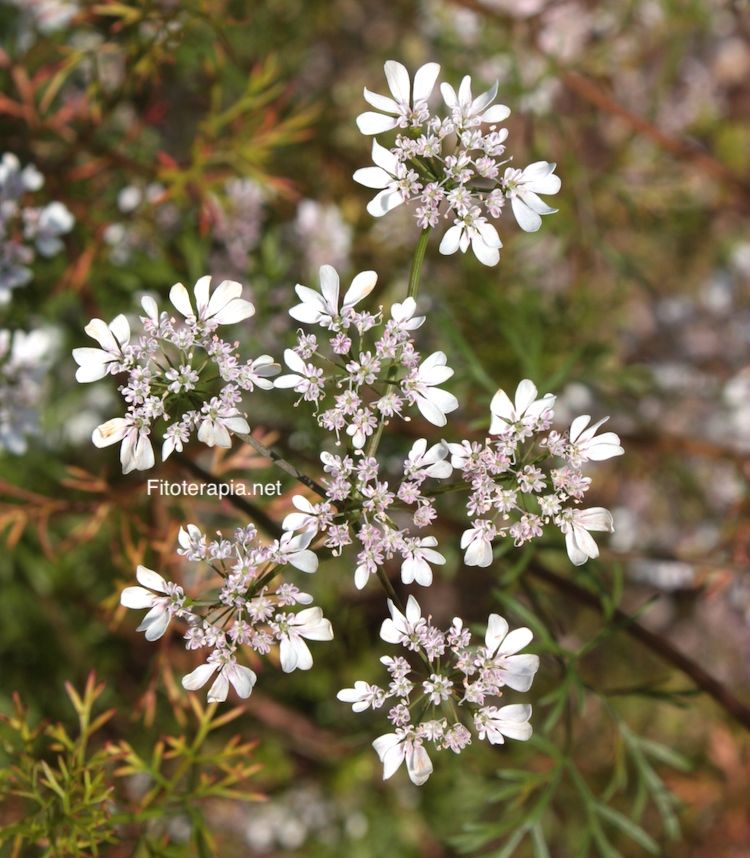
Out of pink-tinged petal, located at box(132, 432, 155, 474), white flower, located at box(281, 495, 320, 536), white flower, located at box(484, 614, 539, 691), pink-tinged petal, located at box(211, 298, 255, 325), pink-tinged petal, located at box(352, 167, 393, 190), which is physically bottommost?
white flower, located at box(484, 614, 539, 691)

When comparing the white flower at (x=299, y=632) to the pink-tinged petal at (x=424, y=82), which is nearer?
the white flower at (x=299, y=632)

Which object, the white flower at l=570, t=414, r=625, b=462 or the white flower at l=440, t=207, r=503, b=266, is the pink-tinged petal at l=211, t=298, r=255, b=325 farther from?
the white flower at l=570, t=414, r=625, b=462

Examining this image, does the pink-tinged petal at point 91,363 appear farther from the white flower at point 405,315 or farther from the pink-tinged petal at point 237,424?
the white flower at point 405,315

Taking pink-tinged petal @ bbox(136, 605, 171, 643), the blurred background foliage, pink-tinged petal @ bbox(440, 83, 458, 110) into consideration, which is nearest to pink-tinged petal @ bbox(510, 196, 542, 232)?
pink-tinged petal @ bbox(440, 83, 458, 110)

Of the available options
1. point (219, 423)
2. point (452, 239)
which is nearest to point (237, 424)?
point (219, 423)

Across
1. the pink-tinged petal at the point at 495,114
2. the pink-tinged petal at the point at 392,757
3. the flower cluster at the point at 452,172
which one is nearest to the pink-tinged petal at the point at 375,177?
the flower cluster at the point at 452,172

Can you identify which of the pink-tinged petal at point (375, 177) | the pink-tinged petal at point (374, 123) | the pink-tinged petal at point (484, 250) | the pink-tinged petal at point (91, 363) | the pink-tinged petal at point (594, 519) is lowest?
the pink-tinged petal at point (594, 519)
